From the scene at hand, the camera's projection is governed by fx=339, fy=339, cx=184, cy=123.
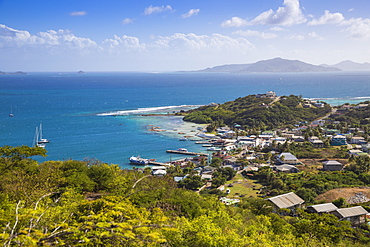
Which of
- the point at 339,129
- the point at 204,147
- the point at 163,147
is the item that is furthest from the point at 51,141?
the point at 339,129

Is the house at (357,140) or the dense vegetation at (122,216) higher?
the dense vegetation at (122,216)

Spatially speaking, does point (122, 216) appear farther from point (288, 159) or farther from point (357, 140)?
point (357, 140)

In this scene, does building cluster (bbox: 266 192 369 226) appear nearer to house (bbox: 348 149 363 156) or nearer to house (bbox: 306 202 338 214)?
house (bbox: 306 202 338 214)

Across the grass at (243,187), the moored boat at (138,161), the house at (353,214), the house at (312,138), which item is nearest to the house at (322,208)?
the house at (353,214)

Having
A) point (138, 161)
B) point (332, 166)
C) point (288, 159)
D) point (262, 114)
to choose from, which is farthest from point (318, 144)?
point (138, 161)

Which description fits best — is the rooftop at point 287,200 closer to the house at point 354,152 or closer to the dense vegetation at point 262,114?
the house at point 354,152

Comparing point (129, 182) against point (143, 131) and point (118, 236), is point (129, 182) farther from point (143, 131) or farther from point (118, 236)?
point (143, 131)

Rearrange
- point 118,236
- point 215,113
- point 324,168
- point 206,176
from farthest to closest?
point 215,113 < point 324,168 < point 206,176 < point 118,236
